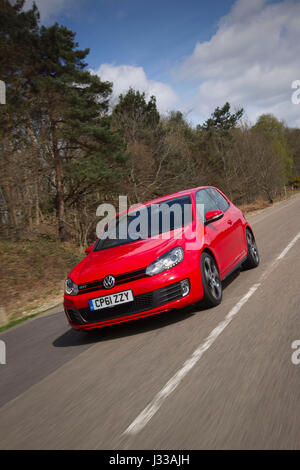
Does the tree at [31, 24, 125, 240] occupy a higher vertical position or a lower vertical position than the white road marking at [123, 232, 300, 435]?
higher

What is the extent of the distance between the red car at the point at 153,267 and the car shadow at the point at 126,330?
0.22m

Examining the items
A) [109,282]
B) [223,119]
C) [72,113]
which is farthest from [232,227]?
[223,119]

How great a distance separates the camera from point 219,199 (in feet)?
24.8

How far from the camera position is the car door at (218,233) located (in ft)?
19.6

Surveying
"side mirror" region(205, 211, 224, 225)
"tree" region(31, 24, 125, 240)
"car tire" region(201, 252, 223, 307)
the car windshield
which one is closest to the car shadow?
→ "car tire" region(201, 252, 223, 307)

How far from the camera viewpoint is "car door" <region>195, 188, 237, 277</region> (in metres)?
5.96

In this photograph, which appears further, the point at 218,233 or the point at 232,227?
the point at 232,227

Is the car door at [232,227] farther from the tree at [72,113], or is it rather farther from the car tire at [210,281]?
the tree at [72,113]

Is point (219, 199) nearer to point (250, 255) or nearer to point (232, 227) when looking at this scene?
point (232, 227)

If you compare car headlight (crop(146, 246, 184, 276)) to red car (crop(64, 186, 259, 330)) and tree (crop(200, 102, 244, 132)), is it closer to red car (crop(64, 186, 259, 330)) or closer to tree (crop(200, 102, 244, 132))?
red car (crop(64, 186, 259, 330))

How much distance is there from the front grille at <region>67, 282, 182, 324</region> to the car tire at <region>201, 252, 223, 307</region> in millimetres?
487

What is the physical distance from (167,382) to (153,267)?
1699 mm

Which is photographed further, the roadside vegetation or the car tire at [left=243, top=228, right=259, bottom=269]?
the roadside vegetation

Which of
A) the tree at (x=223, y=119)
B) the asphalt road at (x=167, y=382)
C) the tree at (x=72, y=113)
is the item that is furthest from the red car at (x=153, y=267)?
the tree at (x=223, y=119)
